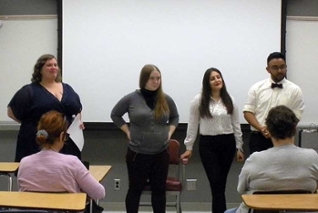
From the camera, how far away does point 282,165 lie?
2648 millimetres

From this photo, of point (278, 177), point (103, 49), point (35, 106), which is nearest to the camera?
point (278, 177)

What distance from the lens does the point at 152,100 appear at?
13.4ft

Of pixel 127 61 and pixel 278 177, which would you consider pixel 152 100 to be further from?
pixel 278 177

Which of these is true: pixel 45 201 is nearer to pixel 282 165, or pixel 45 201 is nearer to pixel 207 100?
pixel 282 165

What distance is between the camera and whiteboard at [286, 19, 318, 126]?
5.29 meters

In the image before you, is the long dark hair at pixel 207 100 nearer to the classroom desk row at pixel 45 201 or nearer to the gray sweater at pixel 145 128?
the gray sweater at pixel 145 128

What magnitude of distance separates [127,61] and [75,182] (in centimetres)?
265

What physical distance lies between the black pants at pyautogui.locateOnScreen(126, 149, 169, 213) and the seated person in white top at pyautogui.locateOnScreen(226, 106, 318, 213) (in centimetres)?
137

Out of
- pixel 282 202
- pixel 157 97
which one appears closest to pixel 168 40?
pixel 157 97

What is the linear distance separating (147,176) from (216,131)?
0.75 m

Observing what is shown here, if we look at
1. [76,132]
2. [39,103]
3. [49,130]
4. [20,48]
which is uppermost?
[20,48]

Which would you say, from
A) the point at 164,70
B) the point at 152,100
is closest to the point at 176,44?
the point at 164,70

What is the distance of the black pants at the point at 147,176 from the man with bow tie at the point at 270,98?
0.90 metres

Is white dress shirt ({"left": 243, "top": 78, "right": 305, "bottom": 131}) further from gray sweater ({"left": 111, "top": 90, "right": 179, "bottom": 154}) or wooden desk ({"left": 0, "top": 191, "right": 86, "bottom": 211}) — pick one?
wooden desk ({"left": 0, "top": 191, "right": 86, "bottom": 211})
